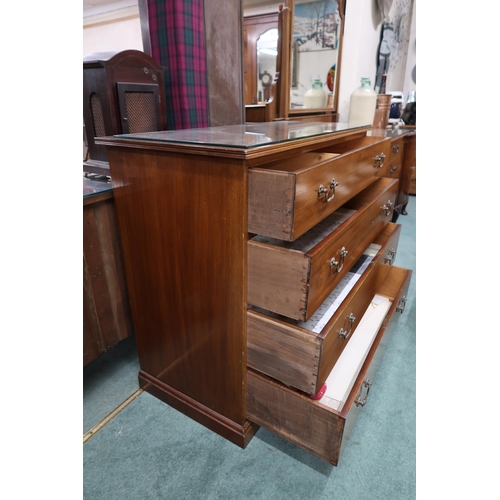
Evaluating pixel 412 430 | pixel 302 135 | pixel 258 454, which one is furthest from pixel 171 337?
pixel 412 430

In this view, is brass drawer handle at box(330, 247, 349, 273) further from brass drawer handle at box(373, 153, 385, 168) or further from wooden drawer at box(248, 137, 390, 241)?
brass drawer handle at box(373, 153, 385, 168)

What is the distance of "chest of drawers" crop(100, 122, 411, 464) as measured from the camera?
2.52 feet

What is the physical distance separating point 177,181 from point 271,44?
133 centimetres

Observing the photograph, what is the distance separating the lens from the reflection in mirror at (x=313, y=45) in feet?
5.44

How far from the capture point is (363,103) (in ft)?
6.24

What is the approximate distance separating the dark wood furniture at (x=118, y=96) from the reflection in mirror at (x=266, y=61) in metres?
0.80

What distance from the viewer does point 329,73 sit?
1.97 metres

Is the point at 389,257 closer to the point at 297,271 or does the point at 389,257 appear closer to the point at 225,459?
the point at 297,271

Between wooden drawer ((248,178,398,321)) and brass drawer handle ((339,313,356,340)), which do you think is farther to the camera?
brass drawer handle ((339,313,356,340))

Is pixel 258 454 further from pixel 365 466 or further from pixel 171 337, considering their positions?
pixel 171 337

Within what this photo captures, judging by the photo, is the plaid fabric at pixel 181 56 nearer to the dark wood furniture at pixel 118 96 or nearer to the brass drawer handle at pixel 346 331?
the dark wood furniture at pixel 118 96

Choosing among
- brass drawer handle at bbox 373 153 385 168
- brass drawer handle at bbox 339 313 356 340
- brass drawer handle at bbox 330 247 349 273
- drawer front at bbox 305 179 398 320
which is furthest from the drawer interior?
brass drawer handle at bbox 339 313 356 340

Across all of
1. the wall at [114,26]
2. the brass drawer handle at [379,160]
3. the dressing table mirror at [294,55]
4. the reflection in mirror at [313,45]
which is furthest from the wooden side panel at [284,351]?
the wall at [114,26]

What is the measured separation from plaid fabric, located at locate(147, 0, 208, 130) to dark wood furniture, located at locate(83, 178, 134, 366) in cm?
42
